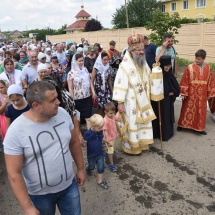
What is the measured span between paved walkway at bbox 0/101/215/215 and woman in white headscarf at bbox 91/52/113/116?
1385mm

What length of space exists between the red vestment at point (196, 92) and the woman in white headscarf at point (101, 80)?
157 cm

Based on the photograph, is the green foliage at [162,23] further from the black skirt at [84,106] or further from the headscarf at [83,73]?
the black skirt at [84,106]

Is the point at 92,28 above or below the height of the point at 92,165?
above

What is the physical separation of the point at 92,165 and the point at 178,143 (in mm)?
1999

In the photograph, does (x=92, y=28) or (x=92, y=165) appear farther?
(x=92, y=28)

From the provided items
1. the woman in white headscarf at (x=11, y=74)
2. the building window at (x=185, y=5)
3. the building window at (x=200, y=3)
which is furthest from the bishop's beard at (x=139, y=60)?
the building window at (x=185, y=5)

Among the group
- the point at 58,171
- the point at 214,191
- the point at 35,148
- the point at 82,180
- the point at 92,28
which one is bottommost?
the point at 214,191

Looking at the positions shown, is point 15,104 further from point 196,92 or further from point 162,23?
point 162,23

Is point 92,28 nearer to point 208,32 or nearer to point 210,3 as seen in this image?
point 210,3

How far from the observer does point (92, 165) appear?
358 cm

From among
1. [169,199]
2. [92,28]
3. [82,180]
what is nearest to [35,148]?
[82,180]

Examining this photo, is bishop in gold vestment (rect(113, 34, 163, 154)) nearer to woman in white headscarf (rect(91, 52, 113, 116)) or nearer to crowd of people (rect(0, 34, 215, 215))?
crowd of people (rect(0, 34, 215, 215))

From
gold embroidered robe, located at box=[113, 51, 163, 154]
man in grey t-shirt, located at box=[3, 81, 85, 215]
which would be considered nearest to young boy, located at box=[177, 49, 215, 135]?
gold embroidered robe, located at box=[113, 51, 163, 154]

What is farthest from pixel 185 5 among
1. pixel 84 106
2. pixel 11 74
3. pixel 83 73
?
pixel 11 74
